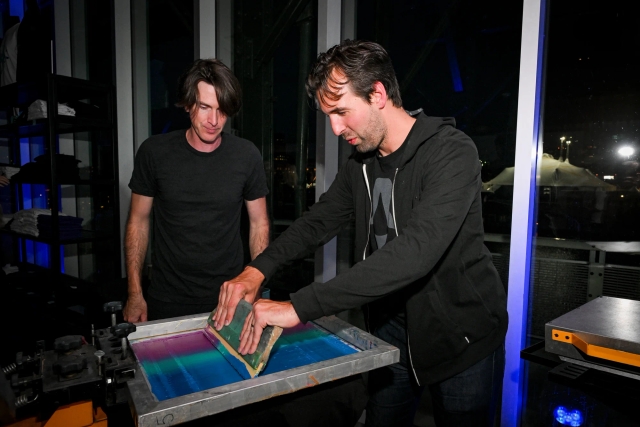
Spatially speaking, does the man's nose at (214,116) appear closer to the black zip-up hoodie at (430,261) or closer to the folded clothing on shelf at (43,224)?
the black zip-up hoodie at (430,261)

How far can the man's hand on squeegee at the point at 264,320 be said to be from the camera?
1010mm

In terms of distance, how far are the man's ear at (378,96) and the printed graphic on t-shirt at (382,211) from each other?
25 cm

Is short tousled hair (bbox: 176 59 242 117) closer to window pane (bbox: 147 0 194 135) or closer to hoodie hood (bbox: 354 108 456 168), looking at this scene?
hoodie hood (bbox: 354 108 456 168)

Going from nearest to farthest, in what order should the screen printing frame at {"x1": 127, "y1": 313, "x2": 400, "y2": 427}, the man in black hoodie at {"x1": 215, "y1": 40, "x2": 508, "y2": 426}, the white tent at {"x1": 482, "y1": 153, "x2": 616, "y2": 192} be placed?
1. the screen printing frame at {"x1": 127, "y1": 313, "x2": 400, "y2": 427}
2. the man in black hoodie at {"x1": 215, "y1": 40, "x2": 508, "y2": 426}
3. the white tent at {"x1": 482, "y1": 153, "x2": 616, "y2": 192}

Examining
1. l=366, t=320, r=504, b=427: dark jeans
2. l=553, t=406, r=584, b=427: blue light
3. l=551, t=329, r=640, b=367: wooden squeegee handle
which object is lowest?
l=553, t=406, r=584, b=427: blue light

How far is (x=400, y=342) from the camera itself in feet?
4.88

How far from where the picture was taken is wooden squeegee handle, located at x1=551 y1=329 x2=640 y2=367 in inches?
40.6

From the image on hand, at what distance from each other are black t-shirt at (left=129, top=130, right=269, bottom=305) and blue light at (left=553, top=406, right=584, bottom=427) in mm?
1835

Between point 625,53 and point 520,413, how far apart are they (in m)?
1.69

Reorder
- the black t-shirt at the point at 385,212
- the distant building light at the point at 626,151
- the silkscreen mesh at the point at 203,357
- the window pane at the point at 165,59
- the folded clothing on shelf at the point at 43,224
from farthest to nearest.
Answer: the window pane at the point at 165,59 → the folded clothing on shelf at the point at 43,224 → the distant building light at the point at 626,151 → the black t-shirt at the point at 385,212 → the silkscreen mesh at the point at 203,357

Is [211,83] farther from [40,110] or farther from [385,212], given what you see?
[40,110]

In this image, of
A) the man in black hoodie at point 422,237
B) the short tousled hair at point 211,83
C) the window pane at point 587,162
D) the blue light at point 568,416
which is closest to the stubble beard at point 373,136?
the man in black hoodie at point 422,237

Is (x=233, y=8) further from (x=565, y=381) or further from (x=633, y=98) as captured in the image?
(x=565, y=381)

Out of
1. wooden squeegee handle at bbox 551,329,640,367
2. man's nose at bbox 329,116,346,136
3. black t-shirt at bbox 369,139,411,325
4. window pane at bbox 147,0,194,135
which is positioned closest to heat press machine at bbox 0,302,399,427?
black t-shirt at bbox 369,139,411,325
